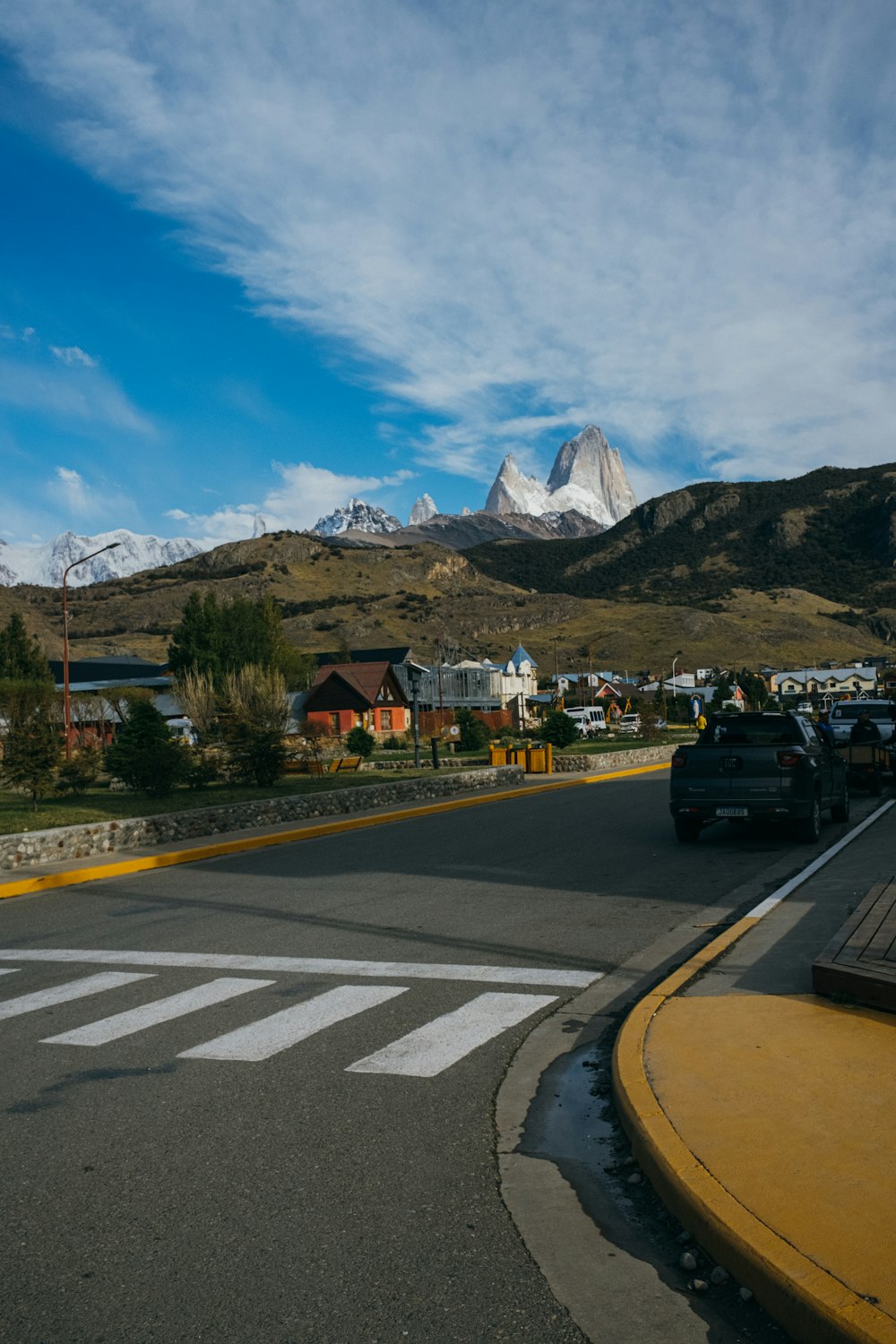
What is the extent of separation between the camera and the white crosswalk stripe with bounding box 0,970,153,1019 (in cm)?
749

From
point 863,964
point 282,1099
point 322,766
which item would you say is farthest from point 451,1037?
point 322,766

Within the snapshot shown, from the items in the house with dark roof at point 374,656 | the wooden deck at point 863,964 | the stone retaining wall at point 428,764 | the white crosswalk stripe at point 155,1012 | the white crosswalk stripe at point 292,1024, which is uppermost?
the house with dark roof at point 374,656

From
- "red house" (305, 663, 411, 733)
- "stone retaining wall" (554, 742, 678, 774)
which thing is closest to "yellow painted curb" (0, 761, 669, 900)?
"stone retaining wall" (554, 742, 678, 774)

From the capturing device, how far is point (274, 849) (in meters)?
17.1

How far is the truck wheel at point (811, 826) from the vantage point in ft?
49.5

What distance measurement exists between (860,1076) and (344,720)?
6823 cm

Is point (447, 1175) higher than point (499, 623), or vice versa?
point (499, 623)

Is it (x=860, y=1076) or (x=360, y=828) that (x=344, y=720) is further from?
(x=860, y=1076)

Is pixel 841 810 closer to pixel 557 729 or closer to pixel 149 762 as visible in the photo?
pixel 149 762

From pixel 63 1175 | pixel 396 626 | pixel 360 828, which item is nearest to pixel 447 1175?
pixel 63 1175

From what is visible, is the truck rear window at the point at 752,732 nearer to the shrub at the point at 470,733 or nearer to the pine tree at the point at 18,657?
the shrub at the point at 470,733

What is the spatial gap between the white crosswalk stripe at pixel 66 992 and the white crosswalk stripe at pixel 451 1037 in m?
2.64

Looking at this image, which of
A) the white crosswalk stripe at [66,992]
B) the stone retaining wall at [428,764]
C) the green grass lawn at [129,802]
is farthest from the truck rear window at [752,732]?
the stone retaining wall at [428,764]

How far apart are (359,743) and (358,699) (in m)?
24.5
